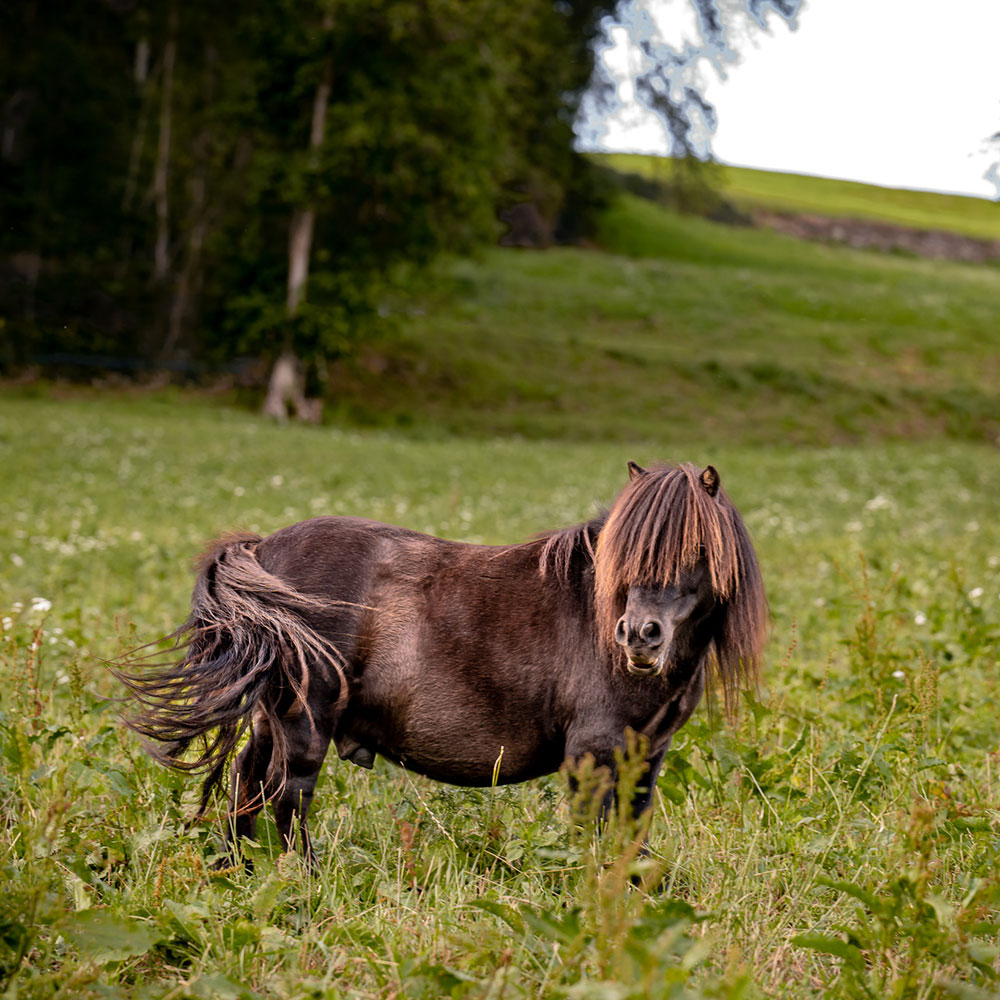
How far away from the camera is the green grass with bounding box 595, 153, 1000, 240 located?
64688mm

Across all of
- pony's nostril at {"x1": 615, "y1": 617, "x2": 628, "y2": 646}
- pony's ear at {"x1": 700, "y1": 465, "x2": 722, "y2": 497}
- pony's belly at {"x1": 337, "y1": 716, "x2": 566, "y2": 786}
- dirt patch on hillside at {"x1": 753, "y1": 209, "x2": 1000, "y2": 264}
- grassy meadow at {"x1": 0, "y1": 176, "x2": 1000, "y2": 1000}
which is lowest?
grassy meadow at {"x1": 0, "y1": 176, "x2": 1000, "y2": 1000}

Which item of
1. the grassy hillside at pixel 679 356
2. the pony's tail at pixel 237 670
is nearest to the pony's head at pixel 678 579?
the pony's tail at pixel 237 670

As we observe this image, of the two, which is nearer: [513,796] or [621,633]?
[621,633]

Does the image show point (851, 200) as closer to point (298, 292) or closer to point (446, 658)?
point (298, 292)

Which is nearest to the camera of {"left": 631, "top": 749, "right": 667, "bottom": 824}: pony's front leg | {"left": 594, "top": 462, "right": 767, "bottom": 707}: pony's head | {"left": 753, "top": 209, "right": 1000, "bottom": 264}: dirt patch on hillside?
{"left": 594, "top": 462, "right": 767, "bottom": 707}: pony's head

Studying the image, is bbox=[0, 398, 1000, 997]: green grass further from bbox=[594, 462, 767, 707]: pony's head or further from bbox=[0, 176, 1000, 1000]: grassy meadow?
bbox=[594, 462, 767, 707]: pony's head

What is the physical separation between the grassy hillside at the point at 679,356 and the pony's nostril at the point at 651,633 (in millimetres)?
24381

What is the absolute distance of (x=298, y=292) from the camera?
27.4 metres

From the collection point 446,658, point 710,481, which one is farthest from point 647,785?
point 710,481

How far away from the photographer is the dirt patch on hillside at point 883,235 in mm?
61062

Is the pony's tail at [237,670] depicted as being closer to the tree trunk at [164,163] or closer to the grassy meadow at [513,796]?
the grassy meadow at [513,796]

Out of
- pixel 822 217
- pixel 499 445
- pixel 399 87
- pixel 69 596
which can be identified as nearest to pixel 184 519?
pixel 69 596

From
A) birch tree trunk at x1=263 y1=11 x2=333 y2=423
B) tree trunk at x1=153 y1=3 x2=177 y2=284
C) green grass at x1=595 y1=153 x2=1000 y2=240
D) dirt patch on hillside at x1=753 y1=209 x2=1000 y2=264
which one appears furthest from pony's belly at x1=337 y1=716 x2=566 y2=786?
dirt patch on hillside at x1=753 y1=209 x2=1000 y2=264

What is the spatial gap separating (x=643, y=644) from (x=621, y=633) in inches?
3.9
